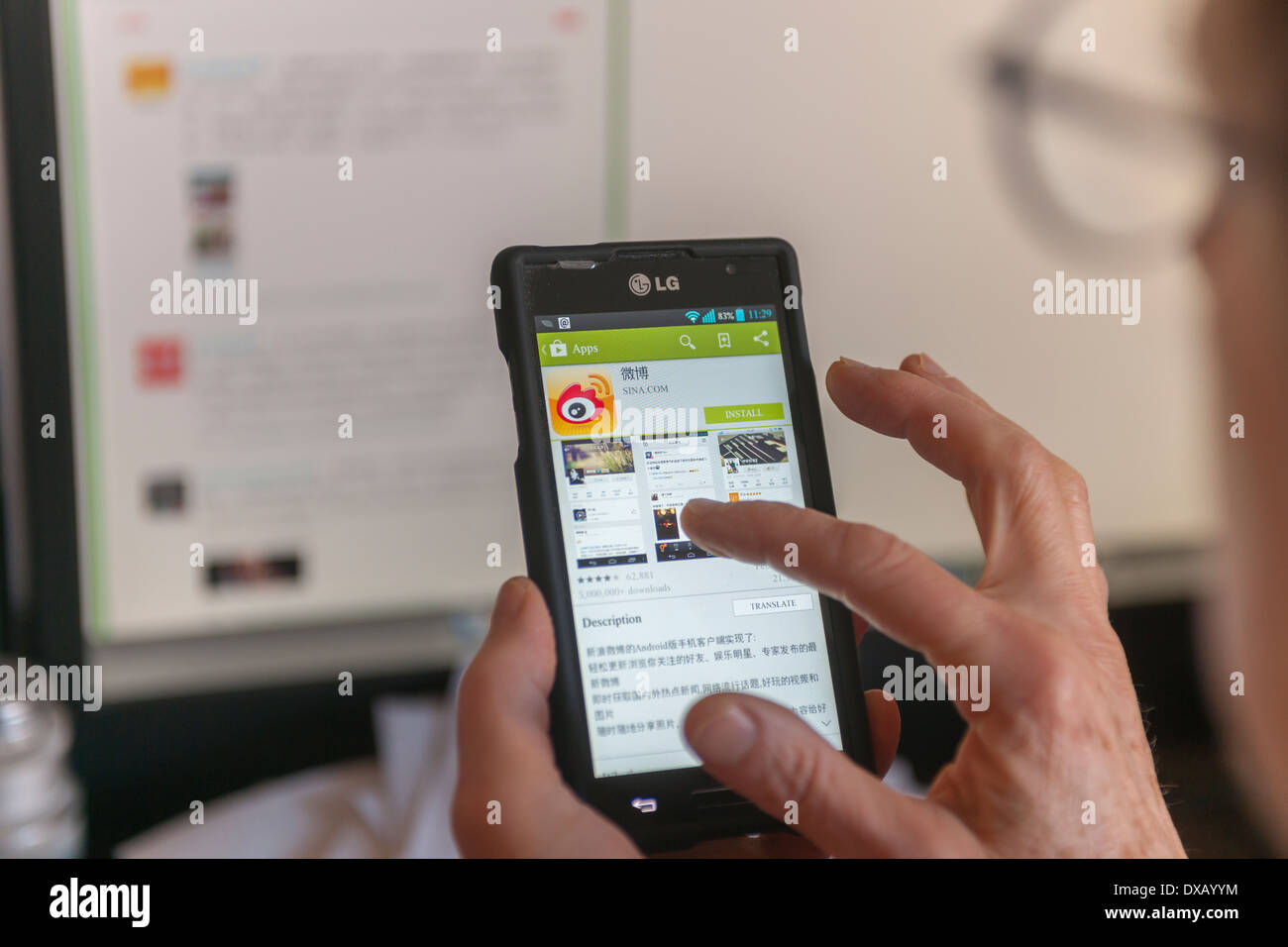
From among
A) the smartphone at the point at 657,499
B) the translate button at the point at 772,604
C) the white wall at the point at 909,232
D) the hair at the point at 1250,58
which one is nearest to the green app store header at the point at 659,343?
the smartphone at the point at 657,499

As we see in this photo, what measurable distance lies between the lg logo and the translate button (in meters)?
0.14

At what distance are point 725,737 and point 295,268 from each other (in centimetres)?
48

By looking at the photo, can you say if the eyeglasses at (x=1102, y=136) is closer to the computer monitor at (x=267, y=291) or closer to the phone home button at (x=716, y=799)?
the computer monitor at (x=267, y=291)

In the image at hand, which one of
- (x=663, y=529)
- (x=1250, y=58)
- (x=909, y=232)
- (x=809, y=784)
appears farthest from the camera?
(x=909, y=232)

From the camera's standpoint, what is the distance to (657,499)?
1.38ft

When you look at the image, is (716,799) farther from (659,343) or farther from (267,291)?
(267,291)

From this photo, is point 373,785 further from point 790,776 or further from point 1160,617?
point 1160,617

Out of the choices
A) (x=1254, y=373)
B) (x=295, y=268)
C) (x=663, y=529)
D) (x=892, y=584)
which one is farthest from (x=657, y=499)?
(x=1254, y=373)

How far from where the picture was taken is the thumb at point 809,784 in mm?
313

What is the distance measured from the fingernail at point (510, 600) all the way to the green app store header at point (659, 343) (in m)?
0.10

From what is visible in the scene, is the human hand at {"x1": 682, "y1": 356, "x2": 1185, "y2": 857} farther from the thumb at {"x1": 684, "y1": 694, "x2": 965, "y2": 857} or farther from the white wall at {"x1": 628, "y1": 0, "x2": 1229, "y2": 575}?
the white wall at {"x1": 628, "y1": 0, "x2": 1229, "y2": 575}

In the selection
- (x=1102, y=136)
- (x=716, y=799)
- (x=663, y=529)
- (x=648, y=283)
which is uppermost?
(x=1102, y=136)
